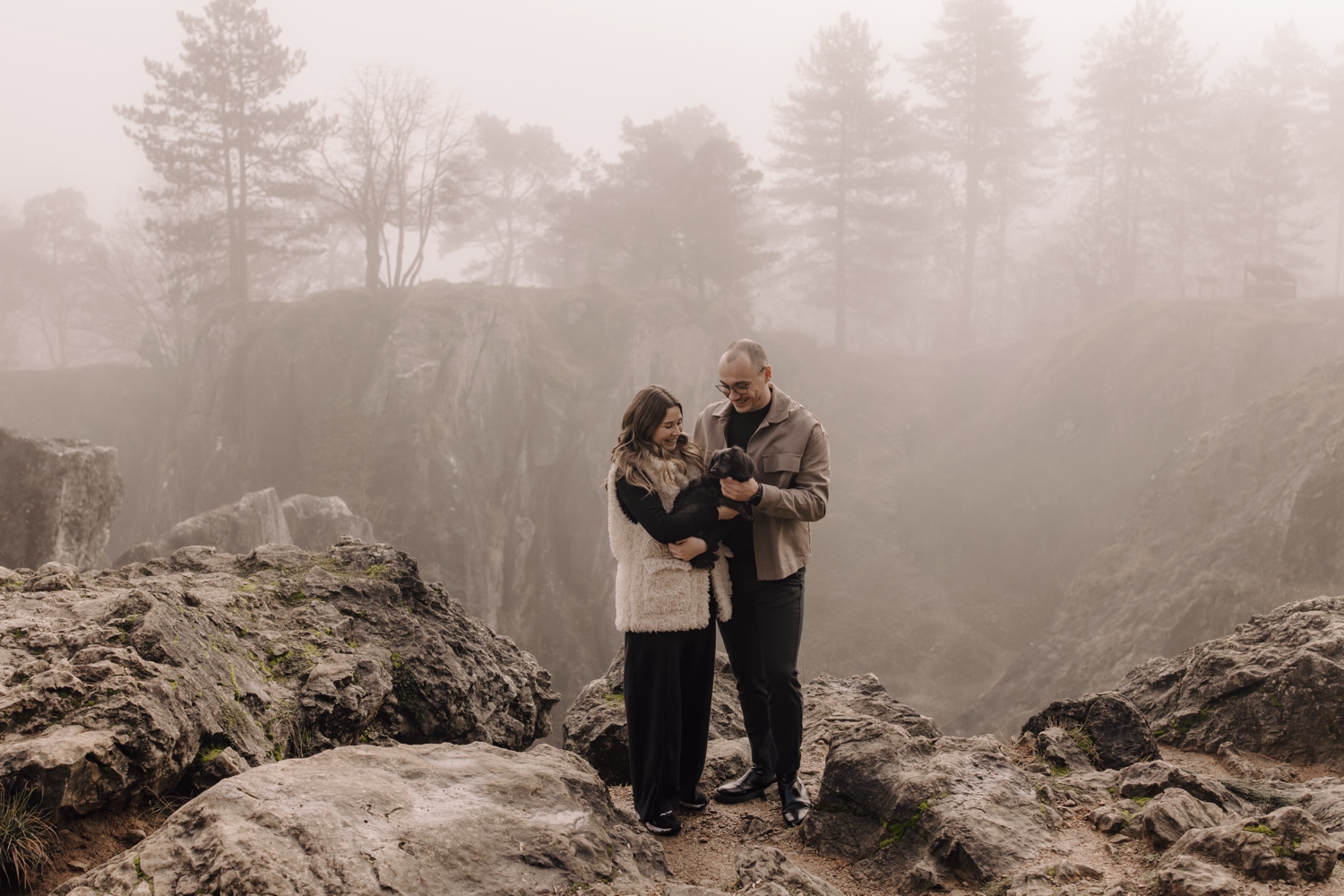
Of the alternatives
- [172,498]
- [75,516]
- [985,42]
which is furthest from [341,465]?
[985,42]

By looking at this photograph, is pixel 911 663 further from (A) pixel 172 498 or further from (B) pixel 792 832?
(A) pixel 172 498

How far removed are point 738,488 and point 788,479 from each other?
1.76 ft

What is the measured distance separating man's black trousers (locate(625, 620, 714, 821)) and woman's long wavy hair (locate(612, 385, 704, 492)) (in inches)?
29.8

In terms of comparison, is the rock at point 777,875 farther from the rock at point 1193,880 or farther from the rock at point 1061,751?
the rock at point 1061,751

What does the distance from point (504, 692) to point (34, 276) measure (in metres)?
47.3

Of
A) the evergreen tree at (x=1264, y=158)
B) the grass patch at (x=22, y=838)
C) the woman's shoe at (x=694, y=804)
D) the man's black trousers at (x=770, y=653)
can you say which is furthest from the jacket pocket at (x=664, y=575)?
the evergreen tree at (x=1264, y=158)

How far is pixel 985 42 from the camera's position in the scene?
124 feet

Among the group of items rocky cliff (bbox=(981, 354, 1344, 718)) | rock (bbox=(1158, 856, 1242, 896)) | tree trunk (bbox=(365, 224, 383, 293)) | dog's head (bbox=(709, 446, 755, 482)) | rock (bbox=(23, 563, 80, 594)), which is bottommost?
rocky cliff (bbox=(981, 354, 1344, 718))

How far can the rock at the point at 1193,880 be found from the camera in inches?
109

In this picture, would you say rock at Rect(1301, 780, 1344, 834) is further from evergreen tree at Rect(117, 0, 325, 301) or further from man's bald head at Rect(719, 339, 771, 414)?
evergreen tree at Rect(117, 0, 325, 301)

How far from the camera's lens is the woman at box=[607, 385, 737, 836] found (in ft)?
12.7

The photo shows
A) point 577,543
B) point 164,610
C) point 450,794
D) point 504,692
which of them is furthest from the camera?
point 577,543

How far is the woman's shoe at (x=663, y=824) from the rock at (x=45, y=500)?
1089cm

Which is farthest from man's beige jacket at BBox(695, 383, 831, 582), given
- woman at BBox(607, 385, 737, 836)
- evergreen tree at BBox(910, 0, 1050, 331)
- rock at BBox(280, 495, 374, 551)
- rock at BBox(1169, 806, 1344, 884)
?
evergreen tree at BBox(910, 0, 1050, 331)
